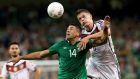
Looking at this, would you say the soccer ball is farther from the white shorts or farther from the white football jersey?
the white football jersey

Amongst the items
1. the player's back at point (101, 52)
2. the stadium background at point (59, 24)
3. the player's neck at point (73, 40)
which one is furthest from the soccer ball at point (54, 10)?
the stadium background at point (59, 24)

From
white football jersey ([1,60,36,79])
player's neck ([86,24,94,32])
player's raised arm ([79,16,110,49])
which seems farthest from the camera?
white football jersey ([1,60,36,79])

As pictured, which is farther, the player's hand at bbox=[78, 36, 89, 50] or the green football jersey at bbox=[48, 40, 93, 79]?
the green football jersey at bbox=[48, 40, 93, 79]

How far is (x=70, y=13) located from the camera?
2442 centimetres

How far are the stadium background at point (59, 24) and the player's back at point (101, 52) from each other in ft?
24.1

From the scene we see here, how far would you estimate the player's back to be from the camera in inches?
469

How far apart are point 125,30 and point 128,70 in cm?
328

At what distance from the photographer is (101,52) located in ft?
40.0

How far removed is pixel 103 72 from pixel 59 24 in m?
11.3

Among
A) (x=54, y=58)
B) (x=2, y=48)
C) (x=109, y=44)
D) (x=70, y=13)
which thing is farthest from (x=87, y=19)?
(x=70, y=13)

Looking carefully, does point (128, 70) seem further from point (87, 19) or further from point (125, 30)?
point (87, 19)

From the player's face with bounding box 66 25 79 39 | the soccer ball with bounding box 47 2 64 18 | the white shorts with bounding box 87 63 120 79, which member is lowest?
the white shorts with bounding box 87 63 120 79

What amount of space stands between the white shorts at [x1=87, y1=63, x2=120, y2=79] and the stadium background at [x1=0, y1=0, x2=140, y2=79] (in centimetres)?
719

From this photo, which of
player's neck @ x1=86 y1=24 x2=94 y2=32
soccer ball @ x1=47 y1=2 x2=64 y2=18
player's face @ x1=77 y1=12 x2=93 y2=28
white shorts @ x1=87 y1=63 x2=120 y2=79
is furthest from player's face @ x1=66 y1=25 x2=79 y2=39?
white shorts @ x1=87 y1=63 x2=120 y2=79
